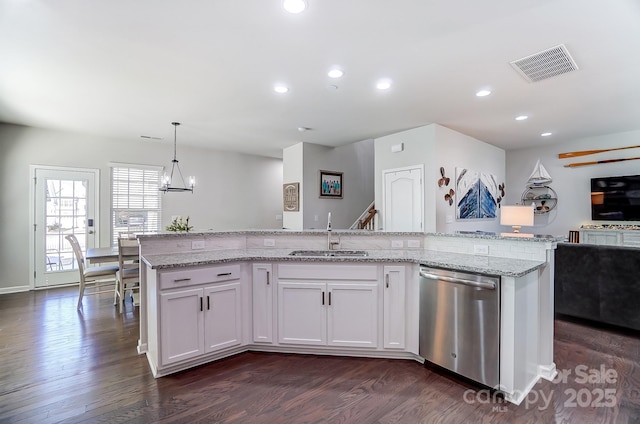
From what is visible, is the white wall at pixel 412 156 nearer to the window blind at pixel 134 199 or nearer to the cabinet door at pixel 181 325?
the cabinet door at pixel 181 325

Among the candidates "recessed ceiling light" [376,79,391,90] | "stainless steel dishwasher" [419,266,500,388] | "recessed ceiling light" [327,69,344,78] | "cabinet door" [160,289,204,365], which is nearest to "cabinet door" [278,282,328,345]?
"cabinet door" [160,289,204,365]

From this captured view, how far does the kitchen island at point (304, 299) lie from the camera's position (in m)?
2.44

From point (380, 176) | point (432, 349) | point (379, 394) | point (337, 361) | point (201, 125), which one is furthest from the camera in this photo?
point (380, 176)

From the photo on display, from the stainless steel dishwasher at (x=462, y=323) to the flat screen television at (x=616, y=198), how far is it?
18.3 ft

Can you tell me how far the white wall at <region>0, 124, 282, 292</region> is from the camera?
5121 mm

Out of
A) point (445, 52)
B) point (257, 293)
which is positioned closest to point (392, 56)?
point (445, 52)

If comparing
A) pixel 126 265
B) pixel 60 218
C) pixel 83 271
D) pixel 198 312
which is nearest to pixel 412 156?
pixel 198 312

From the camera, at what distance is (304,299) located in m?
2.79

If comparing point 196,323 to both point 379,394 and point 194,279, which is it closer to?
point 194,279

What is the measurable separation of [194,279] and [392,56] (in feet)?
8.69

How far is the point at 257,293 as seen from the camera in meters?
2.86

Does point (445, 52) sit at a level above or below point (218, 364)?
above

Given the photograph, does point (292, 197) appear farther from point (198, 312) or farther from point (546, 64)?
point (546, 64)

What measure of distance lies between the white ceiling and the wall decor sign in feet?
5.62
